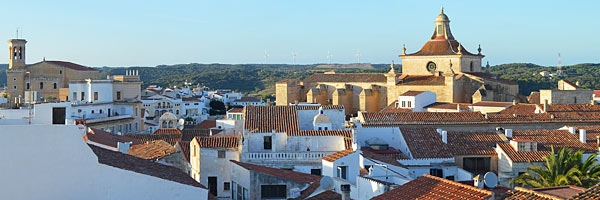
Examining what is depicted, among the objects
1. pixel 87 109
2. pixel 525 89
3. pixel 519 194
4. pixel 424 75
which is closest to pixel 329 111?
pixel 519 194

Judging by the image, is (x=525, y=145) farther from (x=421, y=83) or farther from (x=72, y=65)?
(x=72, y=65)

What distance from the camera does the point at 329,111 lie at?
22391mm

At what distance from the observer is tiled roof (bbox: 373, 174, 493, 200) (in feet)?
38.4

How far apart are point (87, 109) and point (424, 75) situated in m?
20.9

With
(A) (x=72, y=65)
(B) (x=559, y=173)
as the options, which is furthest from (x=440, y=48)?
(B) (x=559, y=173)

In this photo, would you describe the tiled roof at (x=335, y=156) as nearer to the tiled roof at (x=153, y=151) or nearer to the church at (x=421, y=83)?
the tiled roof at (x=153, y=151)

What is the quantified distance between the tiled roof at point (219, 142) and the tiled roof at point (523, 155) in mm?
7537

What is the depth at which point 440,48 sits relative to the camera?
52.9m

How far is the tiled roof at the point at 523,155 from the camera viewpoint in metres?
21.8

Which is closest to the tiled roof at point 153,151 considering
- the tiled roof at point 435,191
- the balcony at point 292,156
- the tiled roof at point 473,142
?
the balcony at point 292,156

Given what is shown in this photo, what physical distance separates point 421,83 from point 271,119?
1131 inches

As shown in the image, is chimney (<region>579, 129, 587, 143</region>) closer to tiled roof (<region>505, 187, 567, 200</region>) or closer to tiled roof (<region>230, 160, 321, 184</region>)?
tiled roof (<region>230, 160, 321, 184</region>)

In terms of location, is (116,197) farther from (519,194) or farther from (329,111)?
(329,111)

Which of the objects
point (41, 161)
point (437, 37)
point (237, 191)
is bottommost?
point (237, 191)
